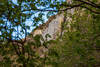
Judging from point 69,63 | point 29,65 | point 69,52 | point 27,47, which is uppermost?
point 27,47

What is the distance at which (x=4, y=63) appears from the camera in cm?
366

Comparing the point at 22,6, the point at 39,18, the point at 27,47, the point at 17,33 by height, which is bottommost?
the point at 27,47

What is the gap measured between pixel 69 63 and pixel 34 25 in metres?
5.77

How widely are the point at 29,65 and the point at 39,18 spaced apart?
57.8 inches

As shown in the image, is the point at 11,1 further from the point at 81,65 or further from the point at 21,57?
the point at 81,65

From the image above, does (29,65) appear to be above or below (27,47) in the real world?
below

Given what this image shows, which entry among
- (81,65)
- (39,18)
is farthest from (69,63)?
(39,18)

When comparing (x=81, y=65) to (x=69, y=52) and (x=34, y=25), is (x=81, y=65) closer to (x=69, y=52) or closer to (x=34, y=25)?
(x=69, y=52)

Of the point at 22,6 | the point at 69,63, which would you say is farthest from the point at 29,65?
the point at 69,63

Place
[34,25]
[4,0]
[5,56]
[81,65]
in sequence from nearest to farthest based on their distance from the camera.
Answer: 1. [4,0]
2. [5,56]
3. [34,25]
4. [81,65]

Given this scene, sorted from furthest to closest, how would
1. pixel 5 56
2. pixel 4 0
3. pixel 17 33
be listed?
pixel 17 33 < pixel 5 56 < pixel 4 0

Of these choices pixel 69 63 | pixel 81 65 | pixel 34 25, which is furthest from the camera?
pixel 69 63

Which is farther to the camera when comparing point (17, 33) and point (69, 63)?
point (69, 63)

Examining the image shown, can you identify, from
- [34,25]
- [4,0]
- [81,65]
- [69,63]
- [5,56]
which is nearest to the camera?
[4,0]
